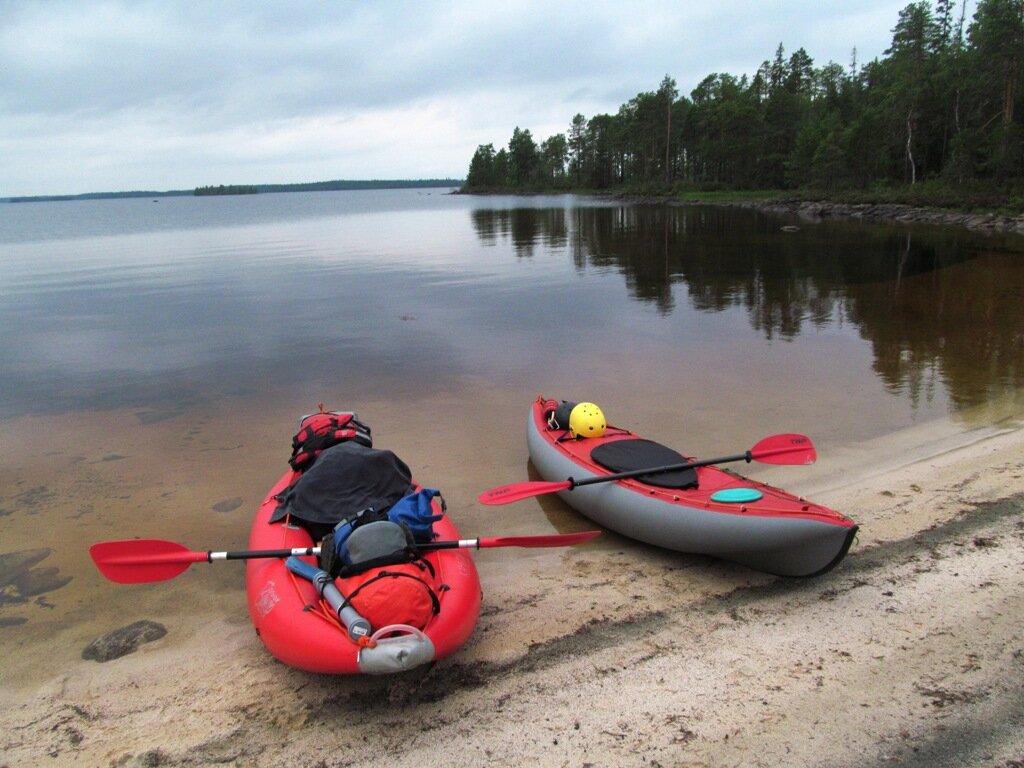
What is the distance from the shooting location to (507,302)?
62.1 ft

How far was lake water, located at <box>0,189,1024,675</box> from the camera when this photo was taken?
23.8 feet

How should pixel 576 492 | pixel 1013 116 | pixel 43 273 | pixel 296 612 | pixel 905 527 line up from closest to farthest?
pixel 296 612 < pixel 905 527 < pixel 576 492 < pixel 43 273 < pixel 1013 116

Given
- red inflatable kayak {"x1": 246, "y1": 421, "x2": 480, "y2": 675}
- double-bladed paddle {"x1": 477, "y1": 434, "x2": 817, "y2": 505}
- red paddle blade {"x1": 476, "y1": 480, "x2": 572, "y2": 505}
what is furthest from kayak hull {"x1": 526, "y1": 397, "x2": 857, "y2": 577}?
red inflatable kayak {"x1": 246, "y1": 421, "x2": 480, "y2": 675}

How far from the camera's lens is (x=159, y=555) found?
512 centimetres

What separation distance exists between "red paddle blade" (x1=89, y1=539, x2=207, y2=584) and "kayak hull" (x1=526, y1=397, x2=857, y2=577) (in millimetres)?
3340

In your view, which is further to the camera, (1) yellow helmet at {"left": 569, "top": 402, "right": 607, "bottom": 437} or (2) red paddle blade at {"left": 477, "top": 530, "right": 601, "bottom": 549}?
(1) yellow helmet at {"left": 569, "top": 402, "right": 607, "bottom": 437}

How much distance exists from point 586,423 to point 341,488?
104 inches

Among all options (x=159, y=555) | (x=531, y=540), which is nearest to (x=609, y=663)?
(x=531, y=540)

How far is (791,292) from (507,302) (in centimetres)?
804

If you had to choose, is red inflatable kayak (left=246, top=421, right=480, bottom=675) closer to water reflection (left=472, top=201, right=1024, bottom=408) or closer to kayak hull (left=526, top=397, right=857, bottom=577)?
kayak hull (left=526, top=397, right=857, bottom=577)

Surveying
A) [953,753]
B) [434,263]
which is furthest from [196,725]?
[434,263]

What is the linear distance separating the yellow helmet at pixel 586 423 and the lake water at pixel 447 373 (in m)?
0.80

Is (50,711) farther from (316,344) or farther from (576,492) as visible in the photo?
(316,344)

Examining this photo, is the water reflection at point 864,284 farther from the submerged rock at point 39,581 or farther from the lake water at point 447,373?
the submerged rock at point 39,581
